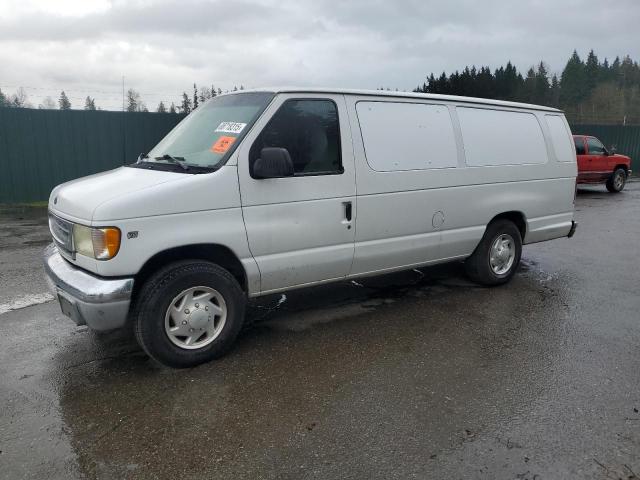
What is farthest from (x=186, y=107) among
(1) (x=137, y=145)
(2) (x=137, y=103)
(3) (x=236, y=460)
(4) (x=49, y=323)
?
(3) (x=236, y=460)

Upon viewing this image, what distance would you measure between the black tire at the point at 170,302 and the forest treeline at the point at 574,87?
39.9 metres

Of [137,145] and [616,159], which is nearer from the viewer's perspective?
[137,145]

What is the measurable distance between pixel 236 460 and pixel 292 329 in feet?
6.15

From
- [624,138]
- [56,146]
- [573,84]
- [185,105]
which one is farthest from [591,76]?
[56,146]

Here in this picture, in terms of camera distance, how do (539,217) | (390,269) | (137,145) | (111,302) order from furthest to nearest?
(137,145), (539,217), (390,269), (111,302)

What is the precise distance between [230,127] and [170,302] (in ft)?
4.82

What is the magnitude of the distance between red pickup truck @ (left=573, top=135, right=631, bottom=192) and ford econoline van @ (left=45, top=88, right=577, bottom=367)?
12.1 meters

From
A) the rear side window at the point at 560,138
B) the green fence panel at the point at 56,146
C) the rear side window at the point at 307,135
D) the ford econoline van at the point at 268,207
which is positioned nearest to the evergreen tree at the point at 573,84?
the green fence panel at the point at 56,146

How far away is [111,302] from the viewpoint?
3.40 metres

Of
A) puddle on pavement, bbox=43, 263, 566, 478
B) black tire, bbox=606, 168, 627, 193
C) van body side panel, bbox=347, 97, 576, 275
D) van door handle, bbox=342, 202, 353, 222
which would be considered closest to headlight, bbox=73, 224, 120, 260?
puddle on pavement, bbox=43, 263, 566, 478

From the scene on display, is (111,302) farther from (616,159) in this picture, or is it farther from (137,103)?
(616,159)

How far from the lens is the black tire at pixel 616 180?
55.0ft

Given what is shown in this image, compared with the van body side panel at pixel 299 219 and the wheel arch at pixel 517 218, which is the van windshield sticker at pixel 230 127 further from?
the wheel arch at pixel 517 218

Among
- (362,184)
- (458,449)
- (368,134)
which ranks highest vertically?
(368,134)
